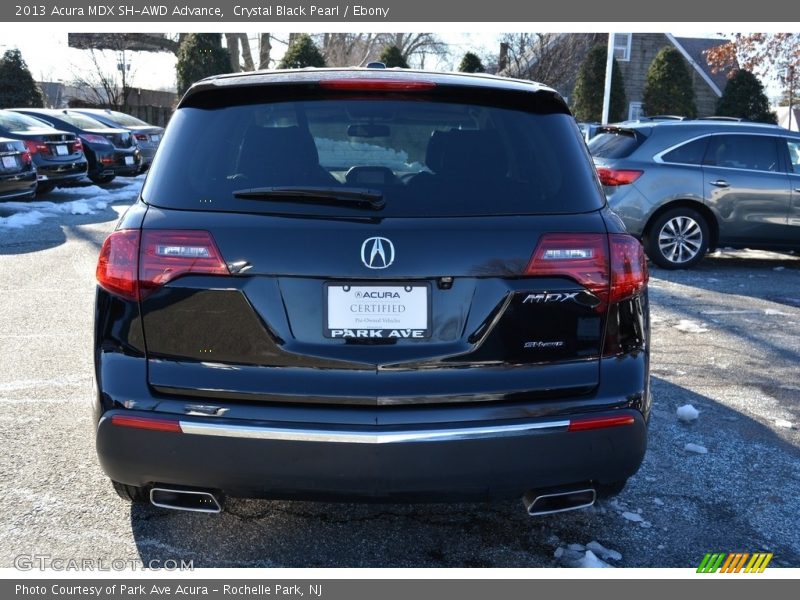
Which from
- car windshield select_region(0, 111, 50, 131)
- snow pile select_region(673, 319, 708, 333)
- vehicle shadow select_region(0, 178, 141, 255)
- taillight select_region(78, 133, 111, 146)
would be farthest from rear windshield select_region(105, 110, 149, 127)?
snow pile select_region(673, 319, 708, 333)

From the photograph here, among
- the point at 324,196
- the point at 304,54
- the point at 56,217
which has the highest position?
the point at 304,54

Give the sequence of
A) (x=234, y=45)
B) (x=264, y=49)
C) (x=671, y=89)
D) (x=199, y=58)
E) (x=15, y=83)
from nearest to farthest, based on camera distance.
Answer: (x=15, y=83) → (x=199, y=58) → (x=671, y=89) → (x=234, y=45) → (x=264, y=49)

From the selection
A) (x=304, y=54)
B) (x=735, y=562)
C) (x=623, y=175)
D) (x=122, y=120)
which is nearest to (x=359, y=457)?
(x=735, y=562)

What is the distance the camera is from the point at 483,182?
281 cm

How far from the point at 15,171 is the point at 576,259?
11.7 meters

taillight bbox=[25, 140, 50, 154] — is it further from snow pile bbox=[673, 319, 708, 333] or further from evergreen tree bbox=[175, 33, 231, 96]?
evergreen tree bbox=[175, 33, 231, 96]

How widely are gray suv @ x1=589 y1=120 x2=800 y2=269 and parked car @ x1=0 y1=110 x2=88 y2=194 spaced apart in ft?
32.1

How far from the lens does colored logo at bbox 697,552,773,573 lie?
10.3ft

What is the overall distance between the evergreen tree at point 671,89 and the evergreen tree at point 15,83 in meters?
23.2

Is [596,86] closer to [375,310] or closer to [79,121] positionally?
[79,121]

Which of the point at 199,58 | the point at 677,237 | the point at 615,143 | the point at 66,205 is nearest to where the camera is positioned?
the point at 677,237

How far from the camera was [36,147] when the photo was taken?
14.2 meters

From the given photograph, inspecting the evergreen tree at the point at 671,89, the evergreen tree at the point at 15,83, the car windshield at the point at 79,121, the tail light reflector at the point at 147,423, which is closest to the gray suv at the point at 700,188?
the tail light reflector at the point at 147,423

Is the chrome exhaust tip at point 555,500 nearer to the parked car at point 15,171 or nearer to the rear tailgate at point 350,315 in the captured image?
the rear tailgate at point 350,315
